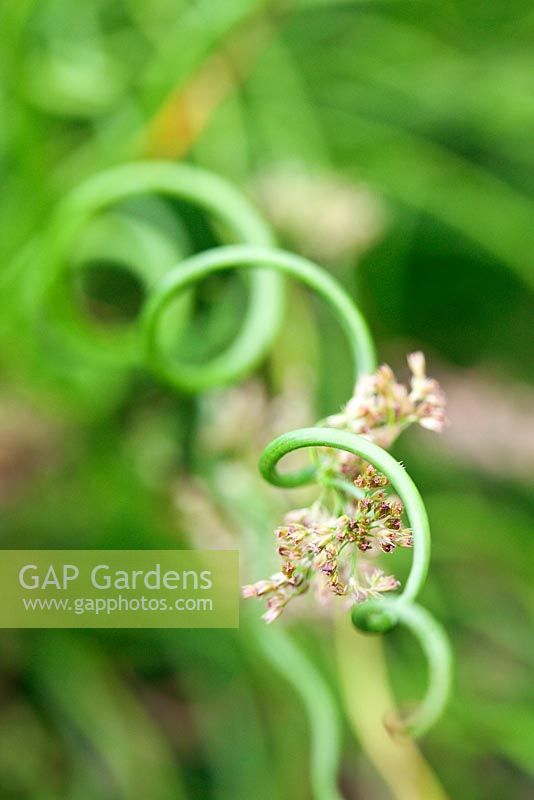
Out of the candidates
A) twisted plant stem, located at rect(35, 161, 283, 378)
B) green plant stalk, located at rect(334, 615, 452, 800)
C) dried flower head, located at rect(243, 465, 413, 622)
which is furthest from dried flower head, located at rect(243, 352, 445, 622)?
green plant stalk, located at rect(334, 615, 452, 800)

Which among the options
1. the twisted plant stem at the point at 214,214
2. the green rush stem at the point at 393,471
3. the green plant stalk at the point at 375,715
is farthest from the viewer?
the green plant stalk at the point at 375,715

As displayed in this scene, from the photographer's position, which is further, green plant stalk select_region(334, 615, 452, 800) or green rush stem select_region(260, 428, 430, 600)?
green plant stalk select_region(334, 615, 452, 800)

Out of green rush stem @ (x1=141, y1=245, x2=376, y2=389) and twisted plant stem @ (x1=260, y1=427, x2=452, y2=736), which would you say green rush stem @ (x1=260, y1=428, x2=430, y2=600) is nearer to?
twisted plant stem @ (x1=260, y1=427, x2=452, y2=736)

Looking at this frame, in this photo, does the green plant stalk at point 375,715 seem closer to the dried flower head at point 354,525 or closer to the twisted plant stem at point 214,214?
the twisted plant stem at point 214,214

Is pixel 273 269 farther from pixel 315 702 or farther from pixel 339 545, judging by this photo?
pixel 315 702

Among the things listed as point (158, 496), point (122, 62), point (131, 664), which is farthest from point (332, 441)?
point (122, 62)

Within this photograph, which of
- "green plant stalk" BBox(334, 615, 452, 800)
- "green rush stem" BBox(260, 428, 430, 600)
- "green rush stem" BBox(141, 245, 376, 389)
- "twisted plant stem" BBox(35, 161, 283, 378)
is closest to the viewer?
"green rush stem" BBox(260, 428, 430, 600)

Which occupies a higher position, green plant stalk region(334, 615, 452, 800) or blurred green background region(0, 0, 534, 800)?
blurred green background region(0, 0, 534, 800)

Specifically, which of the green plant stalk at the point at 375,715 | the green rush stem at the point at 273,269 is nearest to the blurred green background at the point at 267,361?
the green plant stalk at the point at 375,715
